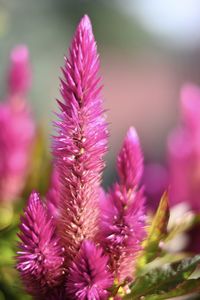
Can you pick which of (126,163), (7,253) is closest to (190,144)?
(7,253)

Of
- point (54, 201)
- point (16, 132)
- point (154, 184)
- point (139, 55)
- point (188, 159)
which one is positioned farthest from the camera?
point (139, 55)

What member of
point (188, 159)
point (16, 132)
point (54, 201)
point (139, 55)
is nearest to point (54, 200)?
point (54, 201)

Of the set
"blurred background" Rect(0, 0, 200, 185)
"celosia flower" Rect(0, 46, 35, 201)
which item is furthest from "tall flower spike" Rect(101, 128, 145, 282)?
"blurred background" Rect(0, 0, 200, 185)

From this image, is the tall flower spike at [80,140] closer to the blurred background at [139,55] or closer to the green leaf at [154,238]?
the green leaf at [154,238]

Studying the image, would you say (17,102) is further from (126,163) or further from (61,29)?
(61,29)

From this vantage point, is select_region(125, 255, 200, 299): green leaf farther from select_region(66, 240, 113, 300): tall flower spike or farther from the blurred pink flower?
the blurred pink flower

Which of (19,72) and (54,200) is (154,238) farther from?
(19,72)
